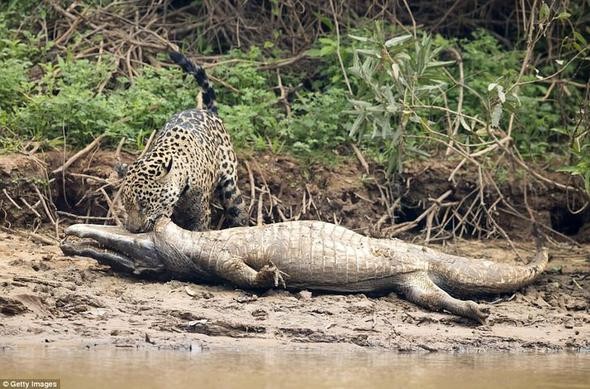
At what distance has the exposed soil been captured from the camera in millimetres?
8258

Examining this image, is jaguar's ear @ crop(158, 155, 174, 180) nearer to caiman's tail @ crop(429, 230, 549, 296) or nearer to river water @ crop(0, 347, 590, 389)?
river water @ crop(0, 347, 590, 389)

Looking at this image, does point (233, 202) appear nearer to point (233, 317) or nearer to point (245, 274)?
point (245, 274)

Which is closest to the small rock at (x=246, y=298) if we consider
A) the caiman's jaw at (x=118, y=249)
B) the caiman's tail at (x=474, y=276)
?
the caiman's jaw at (x=118, y=249)

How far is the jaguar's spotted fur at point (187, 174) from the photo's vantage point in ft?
31.0

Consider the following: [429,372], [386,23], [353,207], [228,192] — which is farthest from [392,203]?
[429,372]

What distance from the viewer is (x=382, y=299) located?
9273 mm

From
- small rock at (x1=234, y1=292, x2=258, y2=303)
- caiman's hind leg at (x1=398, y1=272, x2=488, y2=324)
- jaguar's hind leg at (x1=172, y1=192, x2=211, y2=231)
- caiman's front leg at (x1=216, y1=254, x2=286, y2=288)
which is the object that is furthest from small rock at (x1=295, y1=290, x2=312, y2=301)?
jaguar's hind leg at (x1=172, y1=192, x2=211, y2=231)

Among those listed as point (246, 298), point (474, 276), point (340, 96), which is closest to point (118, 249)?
point (246, 298)

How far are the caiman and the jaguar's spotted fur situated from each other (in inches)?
8.6

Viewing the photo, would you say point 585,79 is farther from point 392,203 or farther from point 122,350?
point 122,350

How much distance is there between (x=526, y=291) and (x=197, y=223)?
8.35 ft

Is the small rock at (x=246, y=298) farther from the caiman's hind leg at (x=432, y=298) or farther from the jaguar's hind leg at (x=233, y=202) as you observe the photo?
the jaguar's hind leg at (x=233, y=202)

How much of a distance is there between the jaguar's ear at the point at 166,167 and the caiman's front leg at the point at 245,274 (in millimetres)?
869

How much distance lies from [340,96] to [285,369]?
14.0ft
